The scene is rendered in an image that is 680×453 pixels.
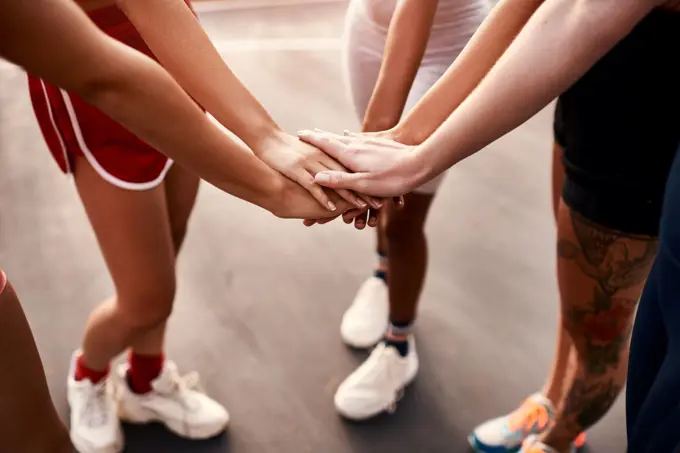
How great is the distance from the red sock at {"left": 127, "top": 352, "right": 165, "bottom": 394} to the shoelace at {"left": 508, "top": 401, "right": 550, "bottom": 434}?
2.59 ft

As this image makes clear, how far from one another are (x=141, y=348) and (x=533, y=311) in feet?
3.47

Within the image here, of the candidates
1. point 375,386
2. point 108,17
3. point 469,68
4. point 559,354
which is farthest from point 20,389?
point 559,354

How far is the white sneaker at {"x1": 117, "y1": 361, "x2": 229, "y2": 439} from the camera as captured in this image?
1395mm

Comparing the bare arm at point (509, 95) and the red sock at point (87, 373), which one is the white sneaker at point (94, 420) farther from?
the bare arm at point (509, 95)

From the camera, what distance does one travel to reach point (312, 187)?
2.97 ft

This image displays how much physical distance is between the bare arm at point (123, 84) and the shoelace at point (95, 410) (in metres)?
0.77

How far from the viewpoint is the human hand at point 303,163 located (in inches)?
35.7

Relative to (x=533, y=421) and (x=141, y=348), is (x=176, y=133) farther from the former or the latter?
(x=533, y=421)

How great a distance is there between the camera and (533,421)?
135cm

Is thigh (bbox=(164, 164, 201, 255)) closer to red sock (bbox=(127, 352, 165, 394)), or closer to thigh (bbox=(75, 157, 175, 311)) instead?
thigh (bbox=(75, 157, 175, 311))

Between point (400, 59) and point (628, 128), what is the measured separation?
0.35 m

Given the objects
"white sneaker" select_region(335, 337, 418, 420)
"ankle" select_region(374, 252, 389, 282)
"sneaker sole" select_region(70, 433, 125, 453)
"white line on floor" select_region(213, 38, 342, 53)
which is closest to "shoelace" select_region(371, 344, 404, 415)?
"white sneaker" select_region(335, 337, 418, 420)

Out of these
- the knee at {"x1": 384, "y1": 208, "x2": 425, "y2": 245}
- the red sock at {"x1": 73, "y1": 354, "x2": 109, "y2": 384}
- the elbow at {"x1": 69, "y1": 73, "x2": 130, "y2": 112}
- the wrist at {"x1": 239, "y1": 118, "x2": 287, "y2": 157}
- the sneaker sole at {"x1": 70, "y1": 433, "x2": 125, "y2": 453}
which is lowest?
the sneaker sole at {"x1": 70, "y1": 433, "x2": 125, "y2": 453}

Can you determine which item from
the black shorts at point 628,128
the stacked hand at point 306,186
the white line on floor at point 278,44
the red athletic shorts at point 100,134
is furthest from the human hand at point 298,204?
the white line on floor at point 278,44
